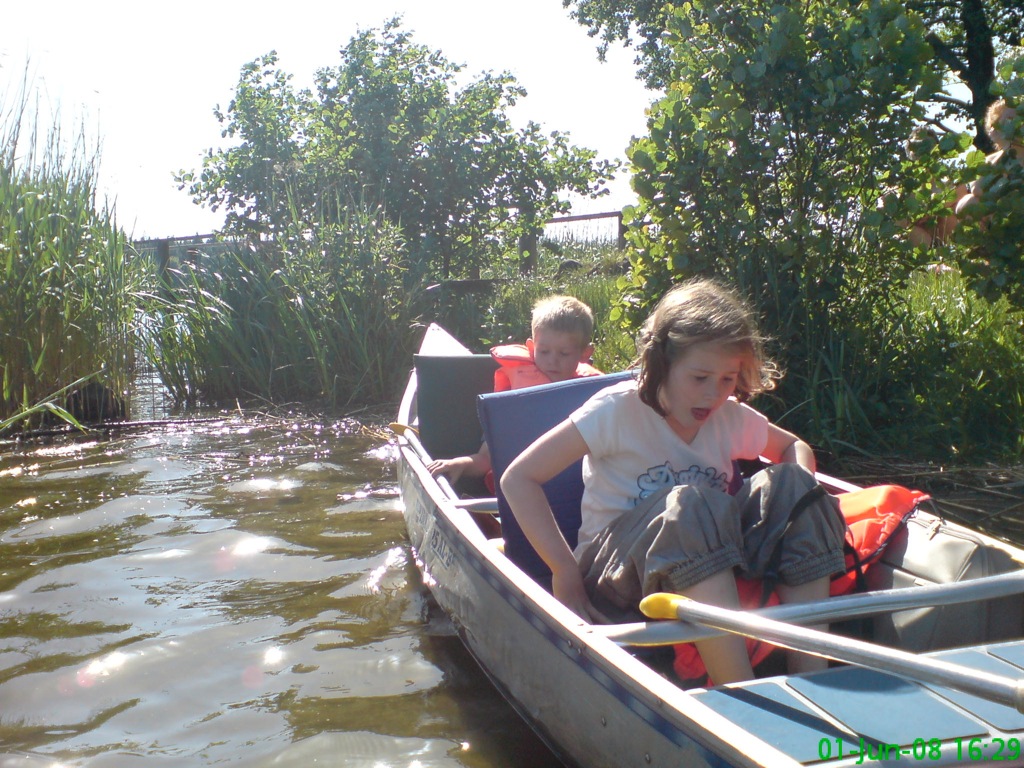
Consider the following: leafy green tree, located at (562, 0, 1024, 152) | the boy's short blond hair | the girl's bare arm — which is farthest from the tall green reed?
leafy green tree, located at (562, 0, 1024, 152)

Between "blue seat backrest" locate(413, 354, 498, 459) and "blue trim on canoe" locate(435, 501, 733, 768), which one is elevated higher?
"blue seat backrest" locate(413, 354, 498, 459)

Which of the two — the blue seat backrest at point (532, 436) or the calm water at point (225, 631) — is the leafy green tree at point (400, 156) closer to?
the calm water at point (225, 631)

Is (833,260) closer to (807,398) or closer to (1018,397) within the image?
(807,398)

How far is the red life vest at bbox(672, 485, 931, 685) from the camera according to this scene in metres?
2.40

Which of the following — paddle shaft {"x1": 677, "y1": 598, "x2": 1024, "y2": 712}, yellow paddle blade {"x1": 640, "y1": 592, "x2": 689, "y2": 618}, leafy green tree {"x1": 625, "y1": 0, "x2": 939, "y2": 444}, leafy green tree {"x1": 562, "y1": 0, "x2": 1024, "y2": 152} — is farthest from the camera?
leafy green tree {"x1": 562, "y1": 0, "x2": 1024, "y2": 152}

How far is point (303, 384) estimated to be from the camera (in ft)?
27.2

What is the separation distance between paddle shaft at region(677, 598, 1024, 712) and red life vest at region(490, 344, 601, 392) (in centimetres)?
229

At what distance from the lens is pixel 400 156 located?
30.7 feet

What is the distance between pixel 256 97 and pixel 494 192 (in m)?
2.61

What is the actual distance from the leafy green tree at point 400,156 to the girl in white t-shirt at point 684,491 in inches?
257

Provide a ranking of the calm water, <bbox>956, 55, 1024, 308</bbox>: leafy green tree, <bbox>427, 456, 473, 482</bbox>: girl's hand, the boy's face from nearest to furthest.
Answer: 1. the calm water
2. <bbox>427, 456, 473, 482</bbox>: girl's hand
3. the boy's face
4. <bbox>956, 55, 1024, 308</bbox>: leafy green tree

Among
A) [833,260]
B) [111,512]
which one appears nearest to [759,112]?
[833,260]

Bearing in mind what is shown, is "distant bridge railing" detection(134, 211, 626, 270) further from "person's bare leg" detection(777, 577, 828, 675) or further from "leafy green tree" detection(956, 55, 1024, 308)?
"person's bare leg" detection(777, 577, 828, 675)

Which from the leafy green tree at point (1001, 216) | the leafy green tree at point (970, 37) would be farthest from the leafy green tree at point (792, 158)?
the leafy green tree at point (970, 37)
